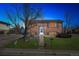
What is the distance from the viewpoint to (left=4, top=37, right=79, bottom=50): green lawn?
169 inches

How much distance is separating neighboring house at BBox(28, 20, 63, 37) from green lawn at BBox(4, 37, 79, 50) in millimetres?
95

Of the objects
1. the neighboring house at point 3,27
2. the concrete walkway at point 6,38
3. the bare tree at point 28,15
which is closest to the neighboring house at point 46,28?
the bare tree at point 28,15

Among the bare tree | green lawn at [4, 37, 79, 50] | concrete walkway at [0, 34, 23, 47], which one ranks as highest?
the bare tree

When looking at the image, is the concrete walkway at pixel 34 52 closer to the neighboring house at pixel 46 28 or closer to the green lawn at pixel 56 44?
the green lawn at pixel 56 44

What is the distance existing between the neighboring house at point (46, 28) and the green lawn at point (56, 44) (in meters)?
0.10

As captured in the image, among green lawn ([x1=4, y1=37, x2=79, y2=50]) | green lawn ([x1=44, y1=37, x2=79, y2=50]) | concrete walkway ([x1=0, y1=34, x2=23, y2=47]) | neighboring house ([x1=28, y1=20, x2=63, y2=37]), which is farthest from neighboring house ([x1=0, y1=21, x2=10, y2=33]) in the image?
green lawn ([x1=44, y1=37, x2=79, y2=50])

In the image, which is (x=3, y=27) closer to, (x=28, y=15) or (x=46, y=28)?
(x=28, y=15)

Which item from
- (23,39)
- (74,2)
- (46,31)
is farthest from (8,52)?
(74,2)

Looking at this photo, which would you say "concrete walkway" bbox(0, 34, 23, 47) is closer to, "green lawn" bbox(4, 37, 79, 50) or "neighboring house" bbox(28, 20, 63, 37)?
"green lawn" bbox(4, 37, 79, 50)

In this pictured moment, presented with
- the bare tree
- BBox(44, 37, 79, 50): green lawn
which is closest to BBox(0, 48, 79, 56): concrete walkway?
BBox(44, 37, 79, 50): green lawn

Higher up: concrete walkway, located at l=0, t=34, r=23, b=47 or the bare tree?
the bare tree

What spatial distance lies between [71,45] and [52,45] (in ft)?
0.84

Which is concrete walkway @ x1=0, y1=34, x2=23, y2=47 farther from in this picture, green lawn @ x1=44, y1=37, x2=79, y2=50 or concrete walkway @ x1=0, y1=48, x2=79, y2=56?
green lawn @ x1=44, y1=37, x2=79, y2=50

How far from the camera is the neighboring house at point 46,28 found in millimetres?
4277
